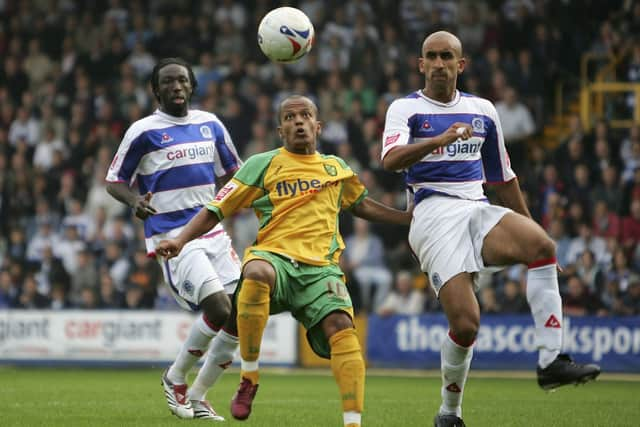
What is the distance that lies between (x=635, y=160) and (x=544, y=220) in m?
1.60

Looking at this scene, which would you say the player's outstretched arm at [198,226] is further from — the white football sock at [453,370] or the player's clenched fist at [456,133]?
the white football sock at [453,370]

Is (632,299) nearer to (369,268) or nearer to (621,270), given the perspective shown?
(621,270)

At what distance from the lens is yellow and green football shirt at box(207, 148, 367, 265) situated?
797 cm

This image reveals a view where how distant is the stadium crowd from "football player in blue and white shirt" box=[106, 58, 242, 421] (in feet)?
27.0

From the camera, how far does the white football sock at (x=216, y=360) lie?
9.37 m

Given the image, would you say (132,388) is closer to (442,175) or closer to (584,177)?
(442,175)

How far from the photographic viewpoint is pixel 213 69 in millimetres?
22516

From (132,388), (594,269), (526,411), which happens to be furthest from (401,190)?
(526,411)

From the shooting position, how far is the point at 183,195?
395 inches

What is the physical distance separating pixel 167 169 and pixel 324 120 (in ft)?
37.1

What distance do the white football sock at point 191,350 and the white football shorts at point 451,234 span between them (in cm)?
217

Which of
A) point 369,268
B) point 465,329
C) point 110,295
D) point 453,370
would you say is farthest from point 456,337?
point 110,295

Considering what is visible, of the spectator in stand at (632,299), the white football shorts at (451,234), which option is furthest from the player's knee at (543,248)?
the spectator in stand at (632,299)

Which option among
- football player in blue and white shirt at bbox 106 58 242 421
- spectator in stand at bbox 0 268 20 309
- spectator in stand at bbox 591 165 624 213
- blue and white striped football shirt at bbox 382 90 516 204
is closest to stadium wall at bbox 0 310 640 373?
spectator in stand at bbox 0 268 20 309
